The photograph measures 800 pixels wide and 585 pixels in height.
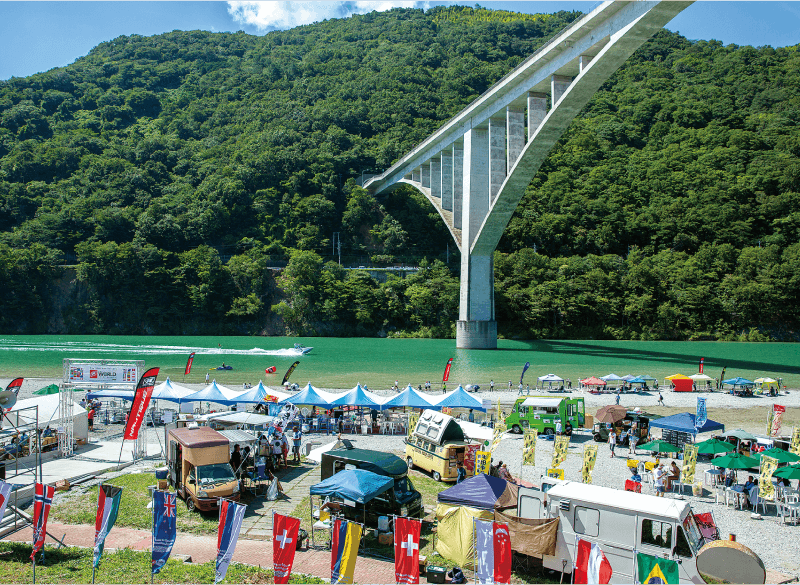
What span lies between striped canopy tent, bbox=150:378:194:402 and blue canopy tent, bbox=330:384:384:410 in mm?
6027

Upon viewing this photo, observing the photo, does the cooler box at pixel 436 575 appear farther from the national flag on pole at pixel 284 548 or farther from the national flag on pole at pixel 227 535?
the national flag on pole at pixel 227 535

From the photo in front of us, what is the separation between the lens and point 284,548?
770 cm

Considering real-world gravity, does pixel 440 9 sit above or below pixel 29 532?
above

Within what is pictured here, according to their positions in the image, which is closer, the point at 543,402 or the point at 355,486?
the point at 355,486

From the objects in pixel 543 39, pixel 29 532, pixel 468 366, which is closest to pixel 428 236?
pixel 468 366

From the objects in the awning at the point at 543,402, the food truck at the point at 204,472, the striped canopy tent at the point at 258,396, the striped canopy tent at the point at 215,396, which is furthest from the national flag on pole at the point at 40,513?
the awning at the point at 543,402

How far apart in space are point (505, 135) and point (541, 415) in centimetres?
4347

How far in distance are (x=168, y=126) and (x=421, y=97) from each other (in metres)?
50.6

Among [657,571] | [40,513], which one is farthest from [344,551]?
[40,513]

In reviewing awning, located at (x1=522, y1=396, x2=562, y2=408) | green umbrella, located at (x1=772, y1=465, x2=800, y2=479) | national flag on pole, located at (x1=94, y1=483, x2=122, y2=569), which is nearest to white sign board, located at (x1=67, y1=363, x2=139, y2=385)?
national flag on pole, located at (x1=94, y1=483, x2=122, y2=569)

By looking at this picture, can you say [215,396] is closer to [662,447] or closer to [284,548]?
[662,447]

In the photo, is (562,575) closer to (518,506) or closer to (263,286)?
(518,506)

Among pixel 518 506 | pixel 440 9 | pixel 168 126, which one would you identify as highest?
pixel 440 9

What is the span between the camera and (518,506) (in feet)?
31.2
